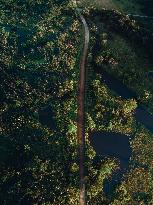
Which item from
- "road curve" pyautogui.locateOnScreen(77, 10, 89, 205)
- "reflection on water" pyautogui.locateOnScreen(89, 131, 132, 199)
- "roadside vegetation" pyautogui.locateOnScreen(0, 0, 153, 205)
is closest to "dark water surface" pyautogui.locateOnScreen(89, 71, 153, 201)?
"reflection on water" pyautogui.locateOnScreen(89, 131, 132, 199)

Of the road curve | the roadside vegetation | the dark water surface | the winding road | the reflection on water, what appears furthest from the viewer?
the reflection on water

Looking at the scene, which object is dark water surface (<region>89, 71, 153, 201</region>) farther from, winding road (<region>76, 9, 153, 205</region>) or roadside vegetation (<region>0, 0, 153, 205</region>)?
roadside vegetation (<region>0, 0, 153, 205</region>)

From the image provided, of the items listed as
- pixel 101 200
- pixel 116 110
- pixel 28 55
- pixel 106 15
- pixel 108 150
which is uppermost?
pixel 106 15

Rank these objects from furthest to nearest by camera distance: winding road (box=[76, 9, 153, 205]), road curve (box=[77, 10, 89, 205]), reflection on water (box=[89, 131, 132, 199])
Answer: reflection on water (box=[89, 131, 132, 199]) → winding road (box=[76, 9, 153, 205]) → road curve (box=[77, 10, 89, 205])

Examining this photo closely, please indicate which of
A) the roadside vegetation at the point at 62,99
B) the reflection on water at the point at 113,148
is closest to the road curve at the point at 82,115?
the roadside vegetation at the point at 62,99

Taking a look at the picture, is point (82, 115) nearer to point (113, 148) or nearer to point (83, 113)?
point (83, 113)

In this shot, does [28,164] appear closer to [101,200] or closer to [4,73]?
[101,200]

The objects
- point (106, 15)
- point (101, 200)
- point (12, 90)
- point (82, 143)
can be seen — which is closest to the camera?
point (101, 200)

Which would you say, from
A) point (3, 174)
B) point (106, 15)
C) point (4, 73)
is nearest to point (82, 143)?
point (3, 174)

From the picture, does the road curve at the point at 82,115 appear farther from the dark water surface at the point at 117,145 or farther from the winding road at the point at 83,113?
the dark water surface at the point at 117,145

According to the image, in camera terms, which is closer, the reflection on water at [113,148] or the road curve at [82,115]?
the road curve at [82,115]

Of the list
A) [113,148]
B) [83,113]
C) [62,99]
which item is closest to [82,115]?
[83,113]
